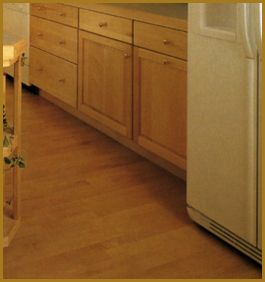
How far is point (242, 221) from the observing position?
1971 millimetres

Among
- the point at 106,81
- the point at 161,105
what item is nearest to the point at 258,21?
the point at 161,105

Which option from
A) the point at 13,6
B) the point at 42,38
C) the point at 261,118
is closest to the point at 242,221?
the point at 261,118

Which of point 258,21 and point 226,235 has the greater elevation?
point 258,21

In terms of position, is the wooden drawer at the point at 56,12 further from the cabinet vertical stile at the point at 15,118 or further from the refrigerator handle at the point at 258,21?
the refrigerator handle at the point at 258,21

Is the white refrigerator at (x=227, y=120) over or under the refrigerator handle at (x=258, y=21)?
under

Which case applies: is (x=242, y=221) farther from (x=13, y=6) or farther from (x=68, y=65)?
(x=13, y=6)

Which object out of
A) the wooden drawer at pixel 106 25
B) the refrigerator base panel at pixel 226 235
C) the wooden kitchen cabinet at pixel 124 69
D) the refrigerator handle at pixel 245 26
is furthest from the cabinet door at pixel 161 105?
the refrigerator handle at pixel 245 26

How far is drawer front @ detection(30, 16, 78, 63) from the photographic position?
3.55m

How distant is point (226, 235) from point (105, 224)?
0.52m

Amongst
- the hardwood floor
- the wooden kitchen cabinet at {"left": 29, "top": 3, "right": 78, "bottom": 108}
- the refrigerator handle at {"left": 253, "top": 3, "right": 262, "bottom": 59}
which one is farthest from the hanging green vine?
the wooden kitchen cabinet at {"left": 29, "top": 3, "right": 78, "bottom": 108}

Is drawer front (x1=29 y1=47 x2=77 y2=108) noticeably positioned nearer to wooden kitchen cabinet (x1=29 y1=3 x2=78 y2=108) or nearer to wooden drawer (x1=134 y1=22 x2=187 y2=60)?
wooden kitchen cabinet (x1=29 y1=3 x2=78 y2=108)

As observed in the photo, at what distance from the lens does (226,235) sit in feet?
6.84

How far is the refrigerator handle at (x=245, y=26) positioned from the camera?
5.65 ft

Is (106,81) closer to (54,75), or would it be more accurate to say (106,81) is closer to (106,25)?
(106,25)
